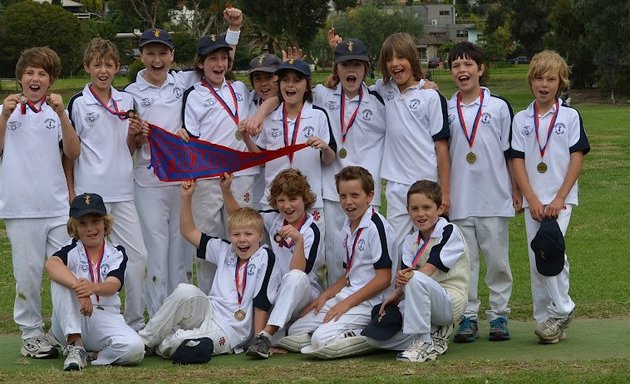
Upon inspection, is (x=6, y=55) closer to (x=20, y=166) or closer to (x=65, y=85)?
(x=65, y=85)

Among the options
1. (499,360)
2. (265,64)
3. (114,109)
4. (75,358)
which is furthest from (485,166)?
(75,358)

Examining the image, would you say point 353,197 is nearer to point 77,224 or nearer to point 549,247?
point 549,247

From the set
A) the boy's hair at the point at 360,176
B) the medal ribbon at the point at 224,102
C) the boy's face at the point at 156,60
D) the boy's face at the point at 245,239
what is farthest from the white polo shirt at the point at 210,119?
the boy's hair at the point at 360,176

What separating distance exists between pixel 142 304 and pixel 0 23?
55.9 metres

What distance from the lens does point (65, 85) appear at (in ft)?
177

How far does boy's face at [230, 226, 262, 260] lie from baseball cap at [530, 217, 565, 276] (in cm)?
211

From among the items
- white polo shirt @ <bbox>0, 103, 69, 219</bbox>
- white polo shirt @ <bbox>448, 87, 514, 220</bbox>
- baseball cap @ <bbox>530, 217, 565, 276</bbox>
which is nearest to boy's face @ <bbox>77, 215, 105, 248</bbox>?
white polo shirt @ <bbox>0, 103, 69, 219</bbox>

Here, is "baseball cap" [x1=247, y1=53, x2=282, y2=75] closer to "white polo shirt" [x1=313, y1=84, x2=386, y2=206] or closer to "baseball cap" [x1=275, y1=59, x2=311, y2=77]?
"baseball cap" [x1=275, y1=59, x2=311, y2=77]

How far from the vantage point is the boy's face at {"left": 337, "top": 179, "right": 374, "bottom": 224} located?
27.2 ft

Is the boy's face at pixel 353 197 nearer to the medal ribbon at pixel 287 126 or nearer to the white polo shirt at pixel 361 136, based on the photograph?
the white polo shirt at pixel 361 136

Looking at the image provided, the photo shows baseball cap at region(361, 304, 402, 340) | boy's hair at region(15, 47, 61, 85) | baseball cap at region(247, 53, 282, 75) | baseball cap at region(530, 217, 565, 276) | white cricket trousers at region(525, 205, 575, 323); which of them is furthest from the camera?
baseball cap at region(247, 53, 282, 75)

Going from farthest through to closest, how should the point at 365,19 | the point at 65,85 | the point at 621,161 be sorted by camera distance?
the point at 365,19 < the point at 65,85 < the point at 621,161

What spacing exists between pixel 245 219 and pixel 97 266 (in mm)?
1182

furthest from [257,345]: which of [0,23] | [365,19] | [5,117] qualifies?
[365,19]
